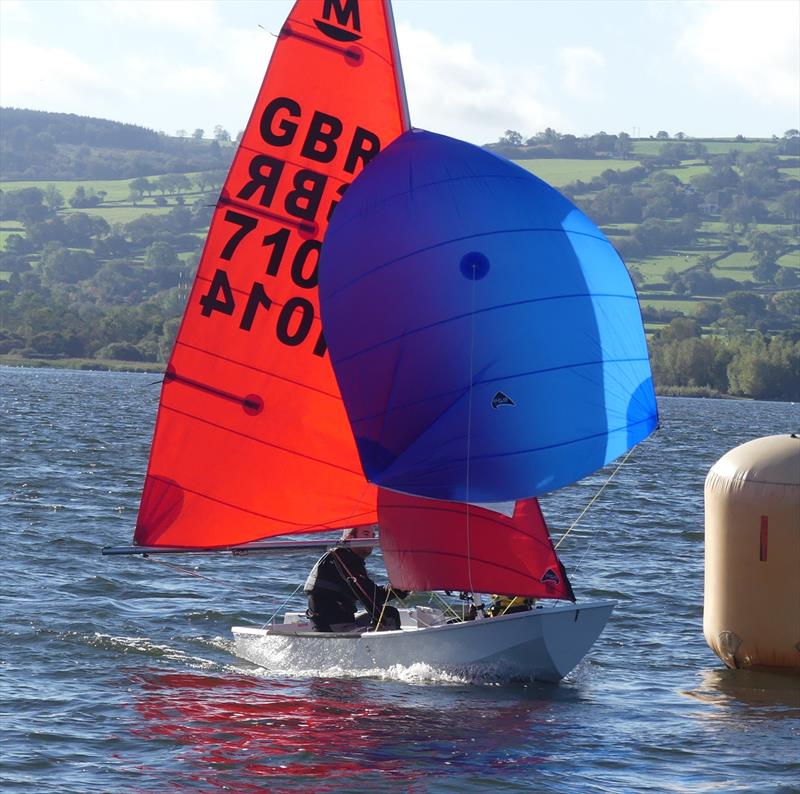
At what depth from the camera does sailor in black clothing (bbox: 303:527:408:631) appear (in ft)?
53.6

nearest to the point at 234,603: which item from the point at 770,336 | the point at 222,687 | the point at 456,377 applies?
the point at 222,687

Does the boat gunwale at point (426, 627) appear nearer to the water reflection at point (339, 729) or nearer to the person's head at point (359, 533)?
the water reflection at point (339, 729)

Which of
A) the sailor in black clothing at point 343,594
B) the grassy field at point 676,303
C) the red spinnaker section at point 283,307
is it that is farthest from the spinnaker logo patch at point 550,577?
the grassy field at point 676,303

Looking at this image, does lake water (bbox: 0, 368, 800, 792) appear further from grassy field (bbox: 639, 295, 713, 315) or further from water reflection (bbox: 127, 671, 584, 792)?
grassy field (bbox: 639, 295, 713, 315)

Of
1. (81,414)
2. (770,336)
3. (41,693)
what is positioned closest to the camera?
(41,693)

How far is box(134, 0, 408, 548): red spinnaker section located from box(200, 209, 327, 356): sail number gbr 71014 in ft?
0.04

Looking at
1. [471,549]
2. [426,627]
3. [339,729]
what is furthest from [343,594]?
[339,729]

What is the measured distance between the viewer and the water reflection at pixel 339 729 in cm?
1260

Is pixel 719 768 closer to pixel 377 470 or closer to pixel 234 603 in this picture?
pixel 377 470

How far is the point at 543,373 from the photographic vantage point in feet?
49.7

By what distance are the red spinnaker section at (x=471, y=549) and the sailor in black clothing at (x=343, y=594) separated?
18.4 inches

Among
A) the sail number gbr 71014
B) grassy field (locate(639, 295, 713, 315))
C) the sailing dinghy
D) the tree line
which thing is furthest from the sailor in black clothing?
grassy field (locate(639, 295, 713, 315))

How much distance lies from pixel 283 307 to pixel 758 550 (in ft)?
18.2

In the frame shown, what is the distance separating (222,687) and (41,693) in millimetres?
1787
